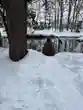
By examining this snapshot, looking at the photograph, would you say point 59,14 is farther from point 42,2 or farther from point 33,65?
point 33,65

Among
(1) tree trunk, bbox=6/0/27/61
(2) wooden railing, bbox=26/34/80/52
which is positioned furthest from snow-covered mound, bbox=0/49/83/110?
(2) wooden railing, bbox=26/34/80/52

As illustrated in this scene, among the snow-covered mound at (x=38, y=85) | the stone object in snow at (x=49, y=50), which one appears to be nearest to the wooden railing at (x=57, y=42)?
the stone object in snow at (x=49, y=50)

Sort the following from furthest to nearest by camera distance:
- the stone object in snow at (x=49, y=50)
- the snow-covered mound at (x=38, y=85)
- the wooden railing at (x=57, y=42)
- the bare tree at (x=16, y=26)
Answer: the wooden railing at (x=57, y=42)
the stone object in snow at (x=49, y=50)
the bare tree at (x=16, y=26)
the snow-covered mound at (x=38, y=85)

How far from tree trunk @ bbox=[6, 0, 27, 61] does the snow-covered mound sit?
137mm

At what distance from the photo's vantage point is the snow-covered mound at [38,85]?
1.93 m

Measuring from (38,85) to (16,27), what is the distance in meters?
0.94

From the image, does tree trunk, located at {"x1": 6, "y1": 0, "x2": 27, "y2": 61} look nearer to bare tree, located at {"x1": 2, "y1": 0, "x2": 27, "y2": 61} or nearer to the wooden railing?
bare tree, located at {"x1": 2, "y1": 0, "x2": 27, "y2": 61}

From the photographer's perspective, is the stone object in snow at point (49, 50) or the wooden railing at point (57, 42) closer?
the stone object in snow at point (49, 50)

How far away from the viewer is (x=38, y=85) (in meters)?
2.27

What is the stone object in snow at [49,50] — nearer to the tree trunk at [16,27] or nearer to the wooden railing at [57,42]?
the wooden railing at [57,42]

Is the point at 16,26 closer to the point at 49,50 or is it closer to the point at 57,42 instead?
the point at 49,50

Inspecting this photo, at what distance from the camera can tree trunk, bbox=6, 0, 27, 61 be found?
2611 millimetres

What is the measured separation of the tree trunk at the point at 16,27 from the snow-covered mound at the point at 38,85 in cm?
14

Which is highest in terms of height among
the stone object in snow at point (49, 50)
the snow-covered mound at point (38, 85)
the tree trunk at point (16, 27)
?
the tree trunk at point (16, 27)
